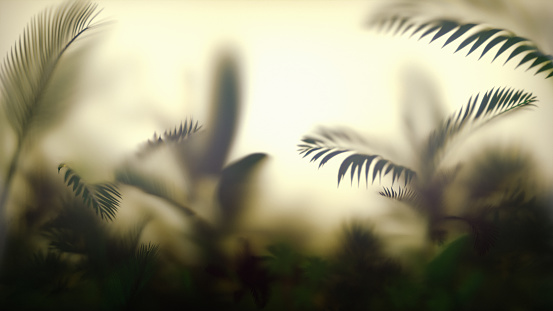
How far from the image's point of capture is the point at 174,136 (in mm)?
2117

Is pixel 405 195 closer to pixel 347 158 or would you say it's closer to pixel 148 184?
pixel 347 158

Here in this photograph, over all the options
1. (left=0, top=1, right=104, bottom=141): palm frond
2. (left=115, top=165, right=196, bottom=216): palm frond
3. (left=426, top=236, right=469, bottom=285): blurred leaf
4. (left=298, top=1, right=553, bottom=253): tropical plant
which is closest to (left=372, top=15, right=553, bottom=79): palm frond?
(left=298, top=1, right=553, bottom=253): tropical plant

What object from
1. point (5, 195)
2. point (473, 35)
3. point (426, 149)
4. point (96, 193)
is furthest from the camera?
point (5, 195)

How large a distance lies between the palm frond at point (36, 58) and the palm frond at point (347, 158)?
127cm

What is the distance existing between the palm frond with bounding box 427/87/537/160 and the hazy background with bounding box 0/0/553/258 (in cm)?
4

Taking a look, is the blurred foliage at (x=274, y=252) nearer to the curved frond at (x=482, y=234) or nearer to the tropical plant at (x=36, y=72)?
the curved frond at (x=482, y=234)

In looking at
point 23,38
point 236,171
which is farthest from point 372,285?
point 23,38

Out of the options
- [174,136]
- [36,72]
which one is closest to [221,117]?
[174,136]

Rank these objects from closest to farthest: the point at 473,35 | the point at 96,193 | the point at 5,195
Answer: the point at 473,35 → the point at 96,193 → the point at 5,195

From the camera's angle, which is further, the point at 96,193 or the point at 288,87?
the point at 288,87

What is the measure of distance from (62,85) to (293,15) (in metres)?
1.24

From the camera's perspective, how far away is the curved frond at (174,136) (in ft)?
6.93

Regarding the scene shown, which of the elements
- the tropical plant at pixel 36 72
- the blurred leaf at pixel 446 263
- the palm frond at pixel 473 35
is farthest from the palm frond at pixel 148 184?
the palm frond at pixel 473 35

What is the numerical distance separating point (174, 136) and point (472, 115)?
148 centimetres
